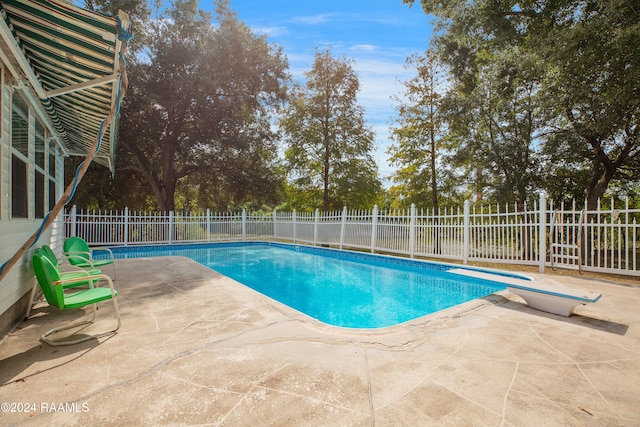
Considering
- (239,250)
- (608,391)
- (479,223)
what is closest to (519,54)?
(479,223)

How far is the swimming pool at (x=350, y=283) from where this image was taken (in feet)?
16.6

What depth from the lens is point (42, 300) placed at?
4.05 meters

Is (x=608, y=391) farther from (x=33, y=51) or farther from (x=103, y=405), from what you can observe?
(x=33, y=51)

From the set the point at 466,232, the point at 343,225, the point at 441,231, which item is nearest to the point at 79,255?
the point at 343,225

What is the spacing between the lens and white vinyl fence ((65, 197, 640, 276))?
6219 mm

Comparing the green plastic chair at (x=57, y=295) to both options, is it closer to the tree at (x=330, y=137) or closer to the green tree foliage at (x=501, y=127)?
the green tree foliage at (x=501, y=127)

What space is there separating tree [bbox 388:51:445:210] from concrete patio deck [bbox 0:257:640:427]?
1122 centimetres

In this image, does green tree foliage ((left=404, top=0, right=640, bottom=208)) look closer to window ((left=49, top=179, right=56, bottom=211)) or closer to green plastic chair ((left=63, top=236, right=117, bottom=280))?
green plastic chair ((left=63, top=236, right=117, bottom=280))

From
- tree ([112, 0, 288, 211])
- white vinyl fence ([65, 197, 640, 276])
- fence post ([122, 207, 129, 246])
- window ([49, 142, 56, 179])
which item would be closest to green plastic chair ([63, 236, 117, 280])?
window ([49, 142, 56, 179])

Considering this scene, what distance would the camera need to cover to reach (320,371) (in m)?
2.25

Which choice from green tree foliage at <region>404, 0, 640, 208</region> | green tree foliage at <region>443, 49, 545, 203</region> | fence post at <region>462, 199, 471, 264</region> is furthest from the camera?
green tree foliage at <region>443, 49, 545, 203</region>

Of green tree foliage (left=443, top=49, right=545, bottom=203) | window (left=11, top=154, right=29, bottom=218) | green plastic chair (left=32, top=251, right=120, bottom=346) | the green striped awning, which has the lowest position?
green plastic chair (left=32, top=251, right=120, bottom=346)

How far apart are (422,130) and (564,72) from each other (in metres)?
6.15

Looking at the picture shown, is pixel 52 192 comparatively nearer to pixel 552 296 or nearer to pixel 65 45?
pixel 65 45
